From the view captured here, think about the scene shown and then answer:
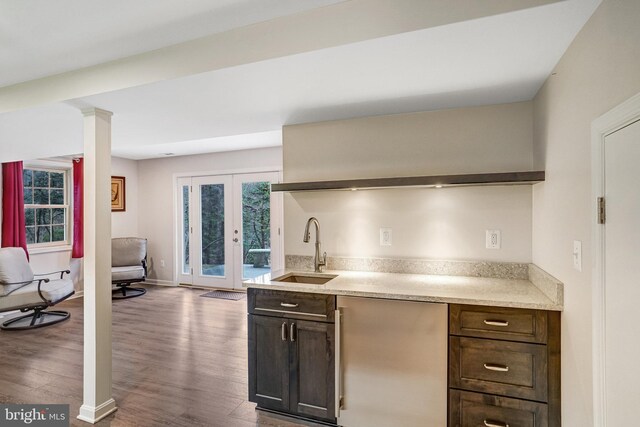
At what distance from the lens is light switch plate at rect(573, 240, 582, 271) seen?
4.52 ft

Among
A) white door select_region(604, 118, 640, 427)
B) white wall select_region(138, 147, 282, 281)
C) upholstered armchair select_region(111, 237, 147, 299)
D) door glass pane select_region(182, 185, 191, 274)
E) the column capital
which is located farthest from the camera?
door glass pane select_region(182, 185, 191, 274)

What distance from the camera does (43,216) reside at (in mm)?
5145

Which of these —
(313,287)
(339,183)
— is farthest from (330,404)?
(339,183)

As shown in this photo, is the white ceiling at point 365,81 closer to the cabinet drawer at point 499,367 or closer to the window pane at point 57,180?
the cabinet drawer at point 499,367

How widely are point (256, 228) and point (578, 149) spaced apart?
15.6 ft

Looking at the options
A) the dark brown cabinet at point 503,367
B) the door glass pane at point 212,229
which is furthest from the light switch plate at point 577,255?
the door glass pane at point 212,229

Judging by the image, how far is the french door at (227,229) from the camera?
552 cm

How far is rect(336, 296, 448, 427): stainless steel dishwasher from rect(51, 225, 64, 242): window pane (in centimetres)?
549

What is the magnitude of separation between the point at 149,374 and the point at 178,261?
3618 mm

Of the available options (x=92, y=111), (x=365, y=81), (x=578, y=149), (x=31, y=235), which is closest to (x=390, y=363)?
(x=578, y=149)

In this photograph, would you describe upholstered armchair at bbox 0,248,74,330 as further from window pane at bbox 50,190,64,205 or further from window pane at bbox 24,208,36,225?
window pane at bbox 50,190,64,205

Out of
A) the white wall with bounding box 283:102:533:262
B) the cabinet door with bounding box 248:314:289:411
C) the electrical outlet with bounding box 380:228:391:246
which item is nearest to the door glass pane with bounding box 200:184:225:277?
the white wall with bounding box 283:102:533:262

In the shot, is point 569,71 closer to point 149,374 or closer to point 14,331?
point 149,374

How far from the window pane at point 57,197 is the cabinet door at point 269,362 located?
503 cm
